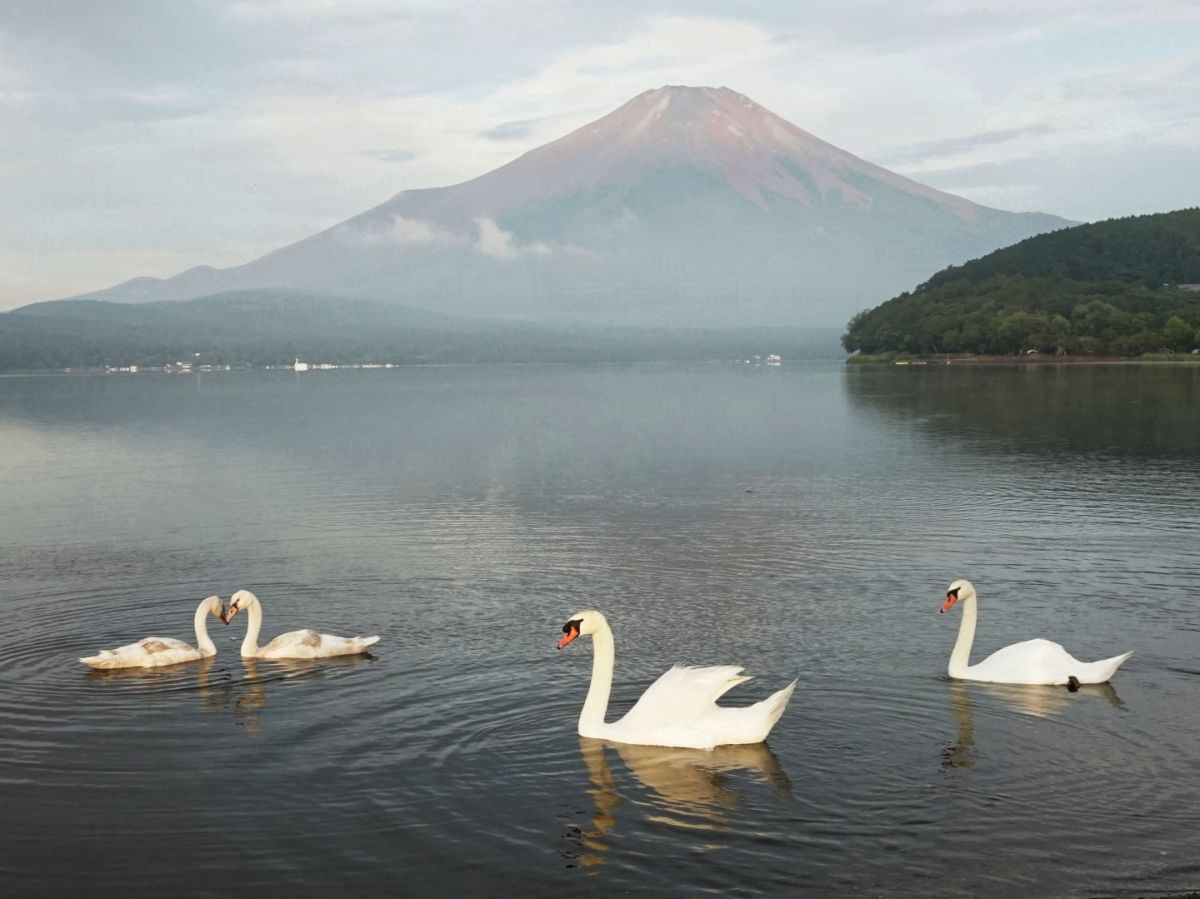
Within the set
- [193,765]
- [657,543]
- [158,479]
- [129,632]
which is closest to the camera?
[193,765]

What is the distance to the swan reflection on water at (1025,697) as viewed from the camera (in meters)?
18.9

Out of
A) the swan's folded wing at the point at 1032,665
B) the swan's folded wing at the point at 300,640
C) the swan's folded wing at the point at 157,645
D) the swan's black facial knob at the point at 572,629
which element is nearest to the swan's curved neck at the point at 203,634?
the swan's folded wing at the point at 157,645

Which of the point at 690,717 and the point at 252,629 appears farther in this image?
the point at 252,629

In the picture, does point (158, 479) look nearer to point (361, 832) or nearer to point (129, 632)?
point (129, 632)

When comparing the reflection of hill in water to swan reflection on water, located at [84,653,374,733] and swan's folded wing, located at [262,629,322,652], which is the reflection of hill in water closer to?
swan's folded wing, located at [262,629,322,652]

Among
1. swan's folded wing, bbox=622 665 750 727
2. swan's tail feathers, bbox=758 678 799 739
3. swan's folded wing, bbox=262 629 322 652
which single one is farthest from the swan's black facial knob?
swan's folded wing, bbox=262 629 322 652

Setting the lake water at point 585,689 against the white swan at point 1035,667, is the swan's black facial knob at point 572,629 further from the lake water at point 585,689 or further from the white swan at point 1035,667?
the white swan at point 1035,667

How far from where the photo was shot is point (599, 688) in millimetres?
18156

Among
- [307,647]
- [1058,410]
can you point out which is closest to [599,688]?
[307,647]

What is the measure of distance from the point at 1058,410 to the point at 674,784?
76587 millimetres

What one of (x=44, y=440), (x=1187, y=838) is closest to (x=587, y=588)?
(x=1187, y=838)

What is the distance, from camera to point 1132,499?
4125 centimetres

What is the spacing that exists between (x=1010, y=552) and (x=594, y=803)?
62.8ft

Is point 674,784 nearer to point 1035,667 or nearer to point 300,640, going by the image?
point 1035,667
